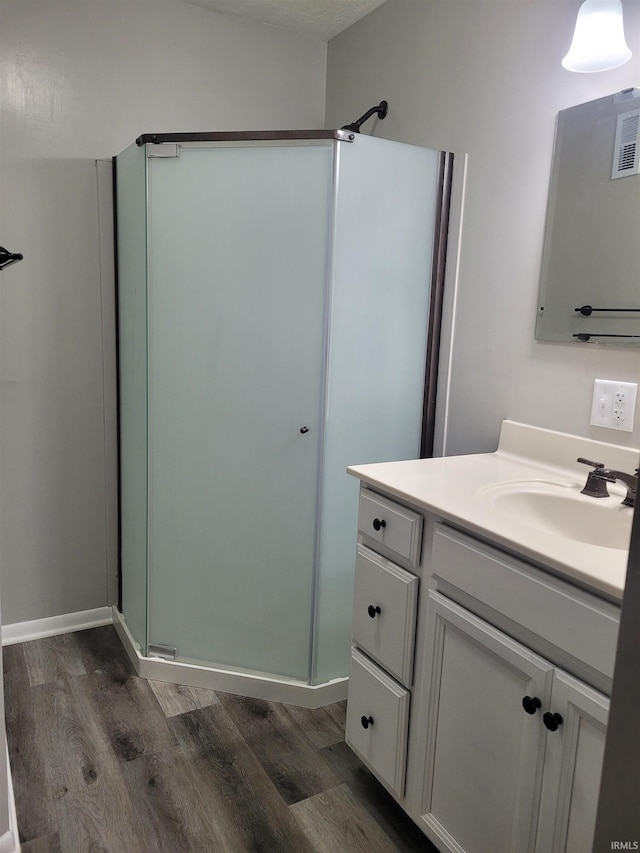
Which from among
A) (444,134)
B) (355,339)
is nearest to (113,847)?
(355,339)

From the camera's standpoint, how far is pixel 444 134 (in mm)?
2031

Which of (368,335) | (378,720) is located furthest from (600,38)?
(378,720)

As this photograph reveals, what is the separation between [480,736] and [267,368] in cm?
115

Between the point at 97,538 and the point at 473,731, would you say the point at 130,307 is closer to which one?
the point at 97,538

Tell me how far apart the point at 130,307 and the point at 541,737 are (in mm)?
1777

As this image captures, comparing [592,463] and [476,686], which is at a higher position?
[592,463]

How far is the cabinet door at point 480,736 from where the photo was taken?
1.11 metres

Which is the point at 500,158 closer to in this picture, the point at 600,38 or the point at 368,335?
the point at 600,38

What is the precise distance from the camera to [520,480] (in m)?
1.57

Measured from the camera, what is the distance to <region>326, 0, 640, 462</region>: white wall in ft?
5.32

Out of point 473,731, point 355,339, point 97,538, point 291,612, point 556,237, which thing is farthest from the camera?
point 97,538

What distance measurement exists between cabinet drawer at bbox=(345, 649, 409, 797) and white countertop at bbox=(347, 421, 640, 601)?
0.47 m

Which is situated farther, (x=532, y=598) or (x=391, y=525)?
(x=391, y=525)

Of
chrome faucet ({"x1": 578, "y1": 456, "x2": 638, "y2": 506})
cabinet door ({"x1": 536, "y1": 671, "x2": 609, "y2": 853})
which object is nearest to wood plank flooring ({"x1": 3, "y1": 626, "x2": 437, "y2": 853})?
cabinet door ({"x1": 536, "y1": 671, "x2": 609, "y2": 853})
